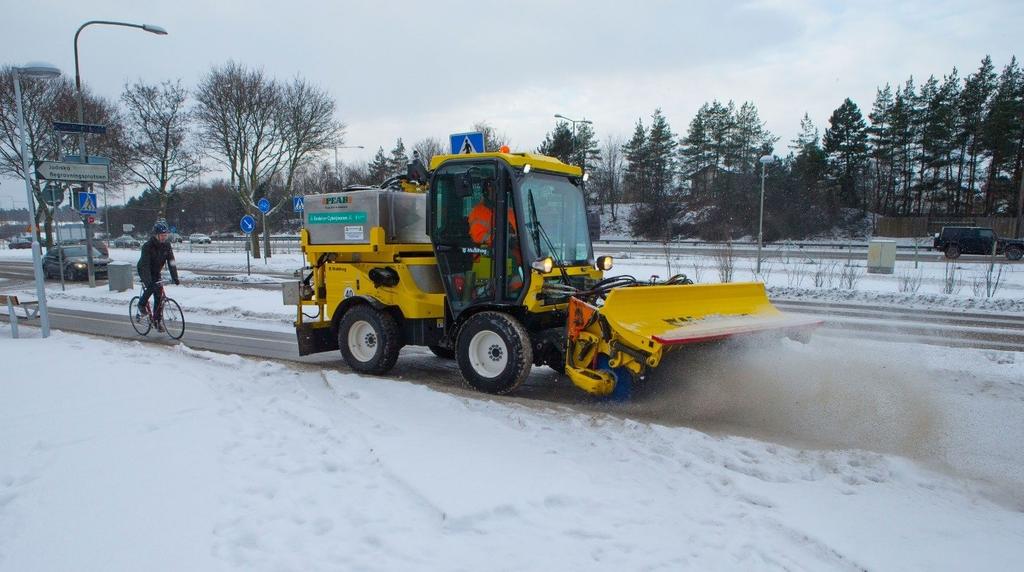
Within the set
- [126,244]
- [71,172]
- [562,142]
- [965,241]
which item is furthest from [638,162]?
[71,172]

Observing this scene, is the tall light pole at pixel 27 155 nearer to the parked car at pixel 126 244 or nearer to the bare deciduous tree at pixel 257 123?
the bare deciduous tree at pixel 257 123

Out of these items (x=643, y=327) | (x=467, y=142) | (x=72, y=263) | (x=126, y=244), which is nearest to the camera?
(x=643, y=327)

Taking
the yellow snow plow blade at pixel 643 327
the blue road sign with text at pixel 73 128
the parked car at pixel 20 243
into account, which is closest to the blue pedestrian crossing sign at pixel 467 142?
the yellow snow plow blade at pixel 643 327

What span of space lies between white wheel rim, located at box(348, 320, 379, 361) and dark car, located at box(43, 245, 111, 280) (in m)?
19.8

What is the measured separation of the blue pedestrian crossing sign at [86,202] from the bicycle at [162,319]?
890 cm

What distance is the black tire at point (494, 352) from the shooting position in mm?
6203

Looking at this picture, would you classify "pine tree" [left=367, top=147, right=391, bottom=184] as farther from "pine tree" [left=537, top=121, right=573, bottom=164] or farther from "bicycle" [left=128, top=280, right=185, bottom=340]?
"bicycle" [left=128, top=280, right=185, bottom=340]

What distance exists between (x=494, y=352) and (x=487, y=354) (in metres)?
0.11

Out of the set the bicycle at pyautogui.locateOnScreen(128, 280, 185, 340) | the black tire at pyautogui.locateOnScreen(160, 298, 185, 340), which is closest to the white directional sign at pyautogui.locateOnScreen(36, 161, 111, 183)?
the bicycle at pyautogui.locateOnScreen(128, 280, 185, 340)

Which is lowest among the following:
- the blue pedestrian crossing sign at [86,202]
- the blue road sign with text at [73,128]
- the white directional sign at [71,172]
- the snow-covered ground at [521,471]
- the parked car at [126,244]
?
the snow-covered ground at [521,471]

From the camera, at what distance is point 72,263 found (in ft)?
75.6

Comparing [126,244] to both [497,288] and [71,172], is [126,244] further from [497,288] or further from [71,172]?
[497,288]

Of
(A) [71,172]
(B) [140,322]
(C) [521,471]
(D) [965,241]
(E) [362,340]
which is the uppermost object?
(A) [71,172]

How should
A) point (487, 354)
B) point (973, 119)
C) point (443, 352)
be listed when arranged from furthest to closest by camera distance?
point (973, 119), point (443, 352), point (487, 354)
